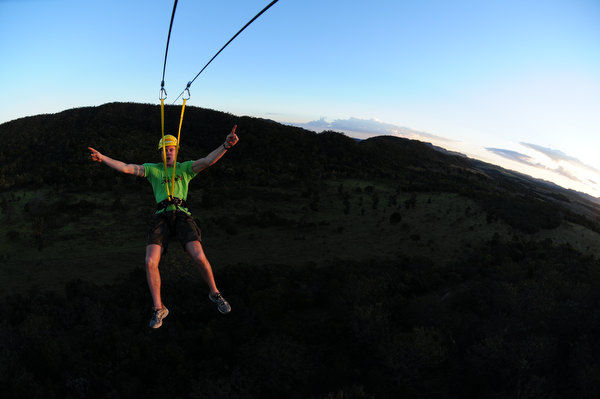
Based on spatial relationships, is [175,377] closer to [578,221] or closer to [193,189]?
[193,189]

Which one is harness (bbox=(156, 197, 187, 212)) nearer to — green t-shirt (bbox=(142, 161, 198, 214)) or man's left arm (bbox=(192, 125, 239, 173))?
green t-shirt (bbox=(142, 161, 198, 214))

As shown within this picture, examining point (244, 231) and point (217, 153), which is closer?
point (217, 153)

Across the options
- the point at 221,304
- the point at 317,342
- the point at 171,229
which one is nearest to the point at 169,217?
the point at 171,229

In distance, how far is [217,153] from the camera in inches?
204

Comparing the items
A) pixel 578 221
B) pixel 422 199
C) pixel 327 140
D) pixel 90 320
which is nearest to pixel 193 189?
pixel 90 320

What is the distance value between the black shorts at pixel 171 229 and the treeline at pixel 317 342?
5652 mm

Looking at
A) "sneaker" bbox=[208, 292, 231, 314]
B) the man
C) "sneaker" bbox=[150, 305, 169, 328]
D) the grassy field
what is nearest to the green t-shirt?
the man

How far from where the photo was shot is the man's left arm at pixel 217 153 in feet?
16.3

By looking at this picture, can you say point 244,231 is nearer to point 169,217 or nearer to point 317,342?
point 317,342

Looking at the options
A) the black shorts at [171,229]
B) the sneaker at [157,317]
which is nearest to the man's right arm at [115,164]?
the black shorts at [171,229]

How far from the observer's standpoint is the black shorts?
5023 mm

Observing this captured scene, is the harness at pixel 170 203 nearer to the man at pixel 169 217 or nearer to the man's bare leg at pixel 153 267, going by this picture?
the man at pixel 169 217

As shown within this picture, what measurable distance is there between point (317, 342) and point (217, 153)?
28.3 ft

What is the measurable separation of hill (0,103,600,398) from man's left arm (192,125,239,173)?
654 centimetres
